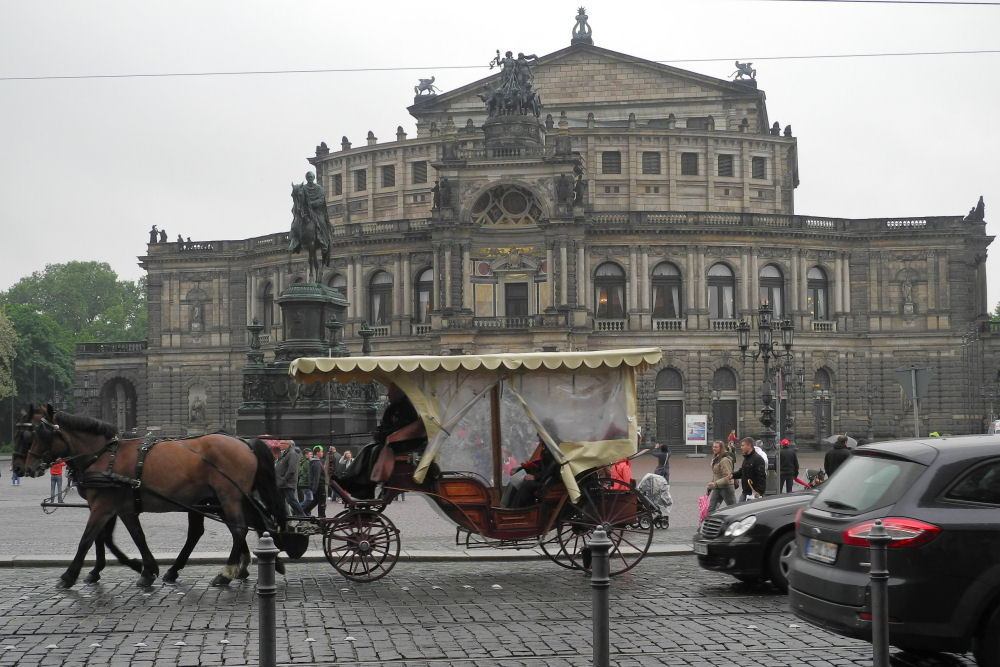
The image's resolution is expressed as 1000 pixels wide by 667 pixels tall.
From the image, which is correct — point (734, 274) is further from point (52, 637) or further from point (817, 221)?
point (52, 637)

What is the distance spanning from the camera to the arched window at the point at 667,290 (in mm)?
58812

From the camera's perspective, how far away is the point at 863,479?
820cm

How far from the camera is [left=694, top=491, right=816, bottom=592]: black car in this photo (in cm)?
1201

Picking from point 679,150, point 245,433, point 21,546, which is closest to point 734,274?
point 679,150

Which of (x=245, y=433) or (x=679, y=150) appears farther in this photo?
(x=679, y=150)

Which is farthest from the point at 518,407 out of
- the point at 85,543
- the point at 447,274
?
the point at 447,274

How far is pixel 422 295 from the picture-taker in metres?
60.8

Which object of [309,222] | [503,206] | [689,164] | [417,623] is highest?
[689,164]

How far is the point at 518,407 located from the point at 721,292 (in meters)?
47.3

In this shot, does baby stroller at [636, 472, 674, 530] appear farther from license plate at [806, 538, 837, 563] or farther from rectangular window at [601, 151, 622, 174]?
rectangular window at [601, 151, 622, 174]

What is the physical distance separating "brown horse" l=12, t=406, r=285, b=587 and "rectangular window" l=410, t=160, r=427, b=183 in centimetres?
5717

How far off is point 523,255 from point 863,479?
163 feet

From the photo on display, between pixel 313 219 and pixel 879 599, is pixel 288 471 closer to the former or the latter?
pixel 313 219

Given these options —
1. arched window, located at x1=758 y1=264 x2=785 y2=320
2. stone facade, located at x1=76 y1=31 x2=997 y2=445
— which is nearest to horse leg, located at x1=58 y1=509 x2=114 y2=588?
stone facade, located at x1=76 y1=31 x2=997 y2=445
